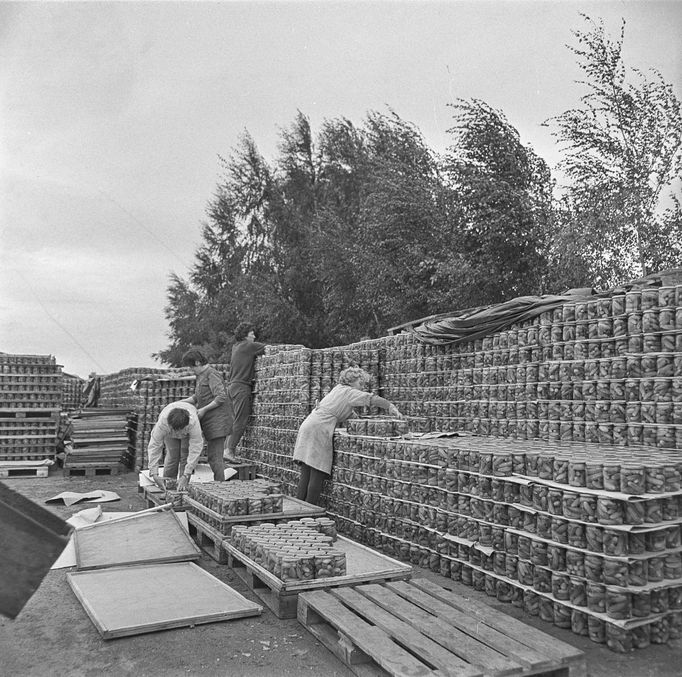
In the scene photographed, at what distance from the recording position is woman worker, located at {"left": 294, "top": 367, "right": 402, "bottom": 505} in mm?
8812

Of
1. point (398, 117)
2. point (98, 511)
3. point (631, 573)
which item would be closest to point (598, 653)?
point (631, 573)

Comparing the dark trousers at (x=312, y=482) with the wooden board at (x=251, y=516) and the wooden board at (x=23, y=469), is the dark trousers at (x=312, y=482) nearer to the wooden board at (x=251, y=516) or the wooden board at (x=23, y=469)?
the wooden board at (x=251, y=516)

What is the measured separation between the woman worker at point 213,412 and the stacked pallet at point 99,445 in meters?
5.39

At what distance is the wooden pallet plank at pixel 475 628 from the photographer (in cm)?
402

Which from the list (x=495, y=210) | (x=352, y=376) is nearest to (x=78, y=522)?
(x=352, y=376)

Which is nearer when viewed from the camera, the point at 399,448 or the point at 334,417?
the point at 399,448

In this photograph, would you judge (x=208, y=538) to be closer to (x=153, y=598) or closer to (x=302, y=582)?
(x=153, y=598)

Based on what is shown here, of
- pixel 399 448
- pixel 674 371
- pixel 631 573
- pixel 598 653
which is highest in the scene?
pixel 674 371

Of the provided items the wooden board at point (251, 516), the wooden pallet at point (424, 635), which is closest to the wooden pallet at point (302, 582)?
the wooden pallet at point (424, 635)

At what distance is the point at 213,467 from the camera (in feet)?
34.4

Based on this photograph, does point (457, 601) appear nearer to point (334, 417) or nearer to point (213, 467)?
point (334, 417)

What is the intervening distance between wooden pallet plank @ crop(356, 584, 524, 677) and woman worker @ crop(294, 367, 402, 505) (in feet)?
11.4

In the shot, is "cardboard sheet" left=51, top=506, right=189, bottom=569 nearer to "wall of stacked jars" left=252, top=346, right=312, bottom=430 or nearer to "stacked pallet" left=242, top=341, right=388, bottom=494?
"stacked pallet" left=242, top=341, right=388, bottom=494

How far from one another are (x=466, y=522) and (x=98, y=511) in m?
5.07
